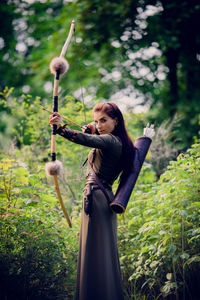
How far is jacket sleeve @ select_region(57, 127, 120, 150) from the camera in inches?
92.4

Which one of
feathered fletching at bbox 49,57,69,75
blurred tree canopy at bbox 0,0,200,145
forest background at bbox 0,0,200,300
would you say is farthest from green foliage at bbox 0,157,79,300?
blurred tree canopy at bbox 0,0,200,145

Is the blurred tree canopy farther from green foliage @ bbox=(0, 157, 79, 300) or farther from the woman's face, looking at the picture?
the woman's face

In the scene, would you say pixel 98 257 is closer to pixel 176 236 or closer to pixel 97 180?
pixel 97 180

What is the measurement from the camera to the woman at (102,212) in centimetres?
255

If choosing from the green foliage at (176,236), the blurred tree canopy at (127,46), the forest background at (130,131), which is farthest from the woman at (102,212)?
the blurred tree canopy at (127,46)

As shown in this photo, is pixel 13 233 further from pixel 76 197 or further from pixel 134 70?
pixel 134 70

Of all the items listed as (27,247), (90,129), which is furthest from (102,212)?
(27,247)

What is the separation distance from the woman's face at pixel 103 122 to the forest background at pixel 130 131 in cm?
25

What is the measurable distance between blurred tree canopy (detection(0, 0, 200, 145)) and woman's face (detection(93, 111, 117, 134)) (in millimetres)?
4014

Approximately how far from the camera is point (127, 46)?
8203 mm

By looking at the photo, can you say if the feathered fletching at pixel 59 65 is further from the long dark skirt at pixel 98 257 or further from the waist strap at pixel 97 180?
the long dark skirt at pixel 98 257

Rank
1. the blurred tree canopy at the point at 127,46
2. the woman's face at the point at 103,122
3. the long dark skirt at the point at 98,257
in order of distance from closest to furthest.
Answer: the long dark skirt at the point at 98,257, the woman's face at the point at 103,122, the blurred tree canopy at the point at 127,46

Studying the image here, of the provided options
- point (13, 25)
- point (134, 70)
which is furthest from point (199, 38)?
point (13, 25)

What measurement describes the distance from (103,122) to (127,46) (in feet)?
19.8
